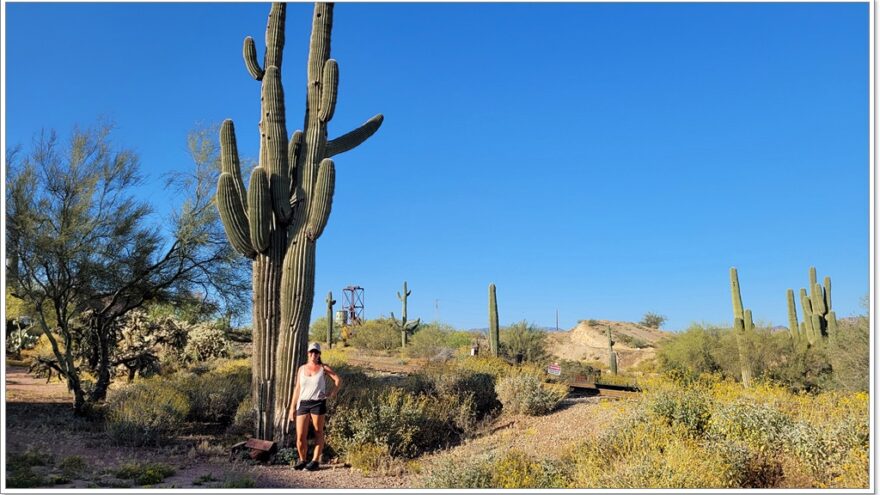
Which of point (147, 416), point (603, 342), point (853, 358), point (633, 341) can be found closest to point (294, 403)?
point (147, 416)

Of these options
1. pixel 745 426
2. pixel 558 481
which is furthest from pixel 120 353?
pixel 745 426

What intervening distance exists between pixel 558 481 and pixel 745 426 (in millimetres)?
2600

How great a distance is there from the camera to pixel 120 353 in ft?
55.8

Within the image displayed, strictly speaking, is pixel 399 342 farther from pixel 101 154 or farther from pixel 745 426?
pixel 745 426

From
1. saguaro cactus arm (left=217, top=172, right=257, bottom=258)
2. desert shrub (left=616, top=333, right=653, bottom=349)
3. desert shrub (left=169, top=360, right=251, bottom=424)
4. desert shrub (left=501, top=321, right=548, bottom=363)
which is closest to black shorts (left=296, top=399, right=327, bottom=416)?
saguaro cactus arm (left=217, top=172, right=257, bottom=258)

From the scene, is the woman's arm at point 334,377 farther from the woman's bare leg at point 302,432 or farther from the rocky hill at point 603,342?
the rocky hill at point 603,342

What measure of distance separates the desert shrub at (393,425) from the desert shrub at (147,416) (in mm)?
2710

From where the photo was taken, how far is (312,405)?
326 inches

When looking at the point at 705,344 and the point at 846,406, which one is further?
the point at 705,344

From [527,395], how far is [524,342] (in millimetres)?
15793

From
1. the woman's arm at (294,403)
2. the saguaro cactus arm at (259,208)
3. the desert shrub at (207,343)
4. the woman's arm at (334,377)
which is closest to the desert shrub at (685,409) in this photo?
the woman's arm at (334,377)

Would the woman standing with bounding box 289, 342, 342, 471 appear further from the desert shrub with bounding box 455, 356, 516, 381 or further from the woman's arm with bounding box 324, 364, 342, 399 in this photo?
the desert shrub with bounding box 455, 356, 516, 381

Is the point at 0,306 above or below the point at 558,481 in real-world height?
above

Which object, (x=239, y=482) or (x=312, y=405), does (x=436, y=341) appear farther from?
(x=239, y=482)
